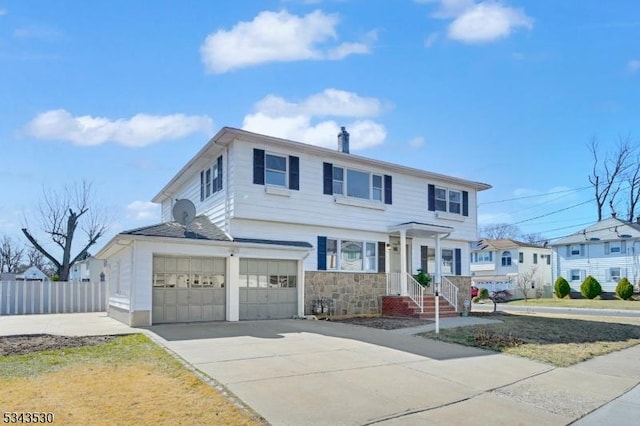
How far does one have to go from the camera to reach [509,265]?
156 ft

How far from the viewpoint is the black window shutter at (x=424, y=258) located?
68.9 ft

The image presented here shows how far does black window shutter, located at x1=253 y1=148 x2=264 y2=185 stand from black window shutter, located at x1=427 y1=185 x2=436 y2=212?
863cm

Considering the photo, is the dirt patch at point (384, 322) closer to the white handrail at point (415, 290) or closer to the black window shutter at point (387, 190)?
the white handrail at point (415, 290)

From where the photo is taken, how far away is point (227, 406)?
5.80 m

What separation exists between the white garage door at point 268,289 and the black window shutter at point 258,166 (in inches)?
107

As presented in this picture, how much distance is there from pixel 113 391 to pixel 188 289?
28.2ft

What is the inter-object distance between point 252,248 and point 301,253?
1.93m

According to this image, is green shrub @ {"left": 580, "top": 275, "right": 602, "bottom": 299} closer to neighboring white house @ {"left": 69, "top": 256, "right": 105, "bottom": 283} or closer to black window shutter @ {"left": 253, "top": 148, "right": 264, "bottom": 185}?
black window shutter @ {"left": 253, "top": 148, "right": 264, "bottom": 185}

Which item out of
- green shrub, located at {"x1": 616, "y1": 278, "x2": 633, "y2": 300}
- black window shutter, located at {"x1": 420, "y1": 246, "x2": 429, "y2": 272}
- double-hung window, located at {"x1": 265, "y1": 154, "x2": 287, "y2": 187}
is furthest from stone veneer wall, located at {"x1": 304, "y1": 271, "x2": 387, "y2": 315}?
green shrub, located at {"x1": 616, "y1": 278, "x2": 633, "y2": 300}

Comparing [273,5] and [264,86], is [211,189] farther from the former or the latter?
[273,5]

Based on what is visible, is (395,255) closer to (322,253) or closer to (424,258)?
(424,258)

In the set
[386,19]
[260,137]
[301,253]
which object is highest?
[386,19]

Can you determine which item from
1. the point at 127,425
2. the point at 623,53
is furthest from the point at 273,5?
the point at 623,53

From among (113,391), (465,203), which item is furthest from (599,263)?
(113,391)
